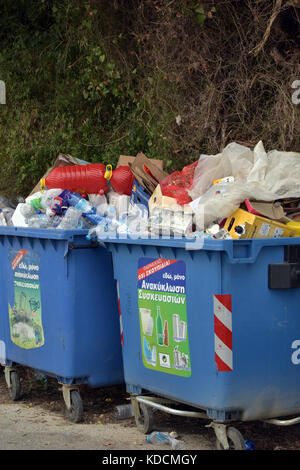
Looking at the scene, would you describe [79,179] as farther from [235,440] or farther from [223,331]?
[235,440]

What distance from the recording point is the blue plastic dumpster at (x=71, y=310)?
15.1 ft

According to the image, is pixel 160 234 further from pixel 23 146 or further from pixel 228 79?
pixel 23 146

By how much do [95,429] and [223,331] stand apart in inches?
53.0

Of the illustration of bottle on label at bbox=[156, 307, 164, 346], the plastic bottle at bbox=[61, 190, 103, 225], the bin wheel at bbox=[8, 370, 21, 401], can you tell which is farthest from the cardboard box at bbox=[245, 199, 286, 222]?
the bin wheel at bbox=[8, 370, 21, 401]

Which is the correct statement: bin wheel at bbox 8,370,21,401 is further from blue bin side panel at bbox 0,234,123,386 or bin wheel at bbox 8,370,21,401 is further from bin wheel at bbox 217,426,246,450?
bin wheel at bbox 217,426,246,450

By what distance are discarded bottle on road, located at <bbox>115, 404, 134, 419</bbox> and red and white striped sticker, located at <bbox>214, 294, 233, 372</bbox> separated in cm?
118

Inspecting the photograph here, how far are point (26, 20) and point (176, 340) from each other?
24.7 ft

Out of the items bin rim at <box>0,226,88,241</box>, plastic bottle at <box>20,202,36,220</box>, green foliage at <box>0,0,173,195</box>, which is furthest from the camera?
green foliage at <box>0,0,173,195</box>

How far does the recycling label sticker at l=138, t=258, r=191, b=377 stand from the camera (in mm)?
3910

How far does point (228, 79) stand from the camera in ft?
21.9

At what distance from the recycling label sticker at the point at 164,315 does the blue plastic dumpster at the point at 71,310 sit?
1.76 ft

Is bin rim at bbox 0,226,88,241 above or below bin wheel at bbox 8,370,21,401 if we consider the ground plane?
above

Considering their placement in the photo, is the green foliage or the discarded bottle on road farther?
the green foliage

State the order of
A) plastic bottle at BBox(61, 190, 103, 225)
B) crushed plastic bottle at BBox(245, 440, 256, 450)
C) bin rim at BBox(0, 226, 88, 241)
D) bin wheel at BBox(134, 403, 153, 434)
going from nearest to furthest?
1. crushed plastic bottle at BBox(245, 440, 256, 450)
2. bin wheel at BBox(134, 403, 153, 434)
3. bin rim at BBox(0, 226, 88, 241)
4. plastic bottle at BBox(61, 190, 103, 225)
